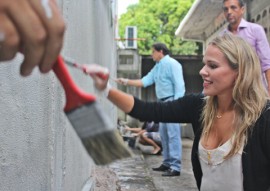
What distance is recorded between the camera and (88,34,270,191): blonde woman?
7.89ft

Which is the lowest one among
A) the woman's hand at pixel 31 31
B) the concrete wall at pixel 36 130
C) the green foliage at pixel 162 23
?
the concrete wall at pixel 36 130

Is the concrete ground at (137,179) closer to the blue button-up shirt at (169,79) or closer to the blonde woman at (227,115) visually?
the blue button-up shirt at (169,79)

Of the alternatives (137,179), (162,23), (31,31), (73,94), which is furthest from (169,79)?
(162,23)

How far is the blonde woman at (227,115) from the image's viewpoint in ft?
7.89

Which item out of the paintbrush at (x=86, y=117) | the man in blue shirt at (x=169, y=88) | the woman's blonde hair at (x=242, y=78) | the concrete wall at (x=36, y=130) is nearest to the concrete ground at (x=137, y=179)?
the man in blue shirt at (x=169, y=88)

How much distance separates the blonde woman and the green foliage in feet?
101

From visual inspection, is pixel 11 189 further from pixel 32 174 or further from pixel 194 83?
pixel 194 83

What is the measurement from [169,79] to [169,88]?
0.12 m

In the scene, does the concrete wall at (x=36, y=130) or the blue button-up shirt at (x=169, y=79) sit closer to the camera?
the concrete wall at (x=36, y=130)

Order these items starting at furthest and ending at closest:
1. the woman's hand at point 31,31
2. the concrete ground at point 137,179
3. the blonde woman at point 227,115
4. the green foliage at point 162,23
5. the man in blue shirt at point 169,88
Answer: the green foliage at point 162,23
the man in blue shirt at point 169,88
the concrete ground at point 137,179
the blonde woman at point 227,115
the woman's hand at point 31,31

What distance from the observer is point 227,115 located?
2.68 metres

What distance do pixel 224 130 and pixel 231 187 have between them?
351 mm

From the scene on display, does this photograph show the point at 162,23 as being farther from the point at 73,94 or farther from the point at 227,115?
the point at 73,94

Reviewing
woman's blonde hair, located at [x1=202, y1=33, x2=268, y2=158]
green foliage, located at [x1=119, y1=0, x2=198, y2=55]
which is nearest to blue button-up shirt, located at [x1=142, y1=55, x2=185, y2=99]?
woman's blonde hair, located at [x1=202, y1=33, x2=268, y2=158]
